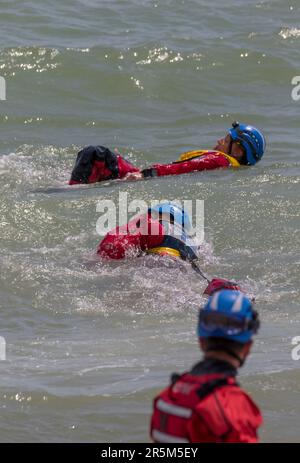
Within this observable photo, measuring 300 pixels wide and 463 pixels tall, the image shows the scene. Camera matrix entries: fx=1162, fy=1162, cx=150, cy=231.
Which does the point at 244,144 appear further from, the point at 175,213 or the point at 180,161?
the point at 175,213

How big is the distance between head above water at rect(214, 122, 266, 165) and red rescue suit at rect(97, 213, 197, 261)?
3614mm

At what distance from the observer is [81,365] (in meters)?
7.20

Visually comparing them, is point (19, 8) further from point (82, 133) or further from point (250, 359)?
point (250, 359)

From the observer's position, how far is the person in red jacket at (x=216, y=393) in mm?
4059

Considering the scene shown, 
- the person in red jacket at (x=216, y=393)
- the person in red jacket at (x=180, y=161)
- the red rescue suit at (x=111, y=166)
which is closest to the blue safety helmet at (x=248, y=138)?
the person in red jacket at (x=180, y=161)

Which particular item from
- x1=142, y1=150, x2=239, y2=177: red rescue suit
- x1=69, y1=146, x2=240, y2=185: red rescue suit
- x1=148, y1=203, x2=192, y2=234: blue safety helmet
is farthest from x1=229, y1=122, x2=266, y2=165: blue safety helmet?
x1=148, y1=203, x2=192, y2=234: blue safety helmet

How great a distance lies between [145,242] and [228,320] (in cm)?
508

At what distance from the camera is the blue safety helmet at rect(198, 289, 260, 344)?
4.23 metres

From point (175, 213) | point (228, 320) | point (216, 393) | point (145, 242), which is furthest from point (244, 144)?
point (216, 393)

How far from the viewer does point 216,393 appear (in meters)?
4.10

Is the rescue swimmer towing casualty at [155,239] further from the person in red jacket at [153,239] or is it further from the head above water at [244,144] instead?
the head above water at [244,144]

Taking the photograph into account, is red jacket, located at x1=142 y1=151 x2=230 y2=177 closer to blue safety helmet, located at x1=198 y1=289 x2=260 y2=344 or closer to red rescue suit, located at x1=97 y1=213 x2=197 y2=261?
red rescue suit, located at x1=97 y1=213 x2=197 y2=261
